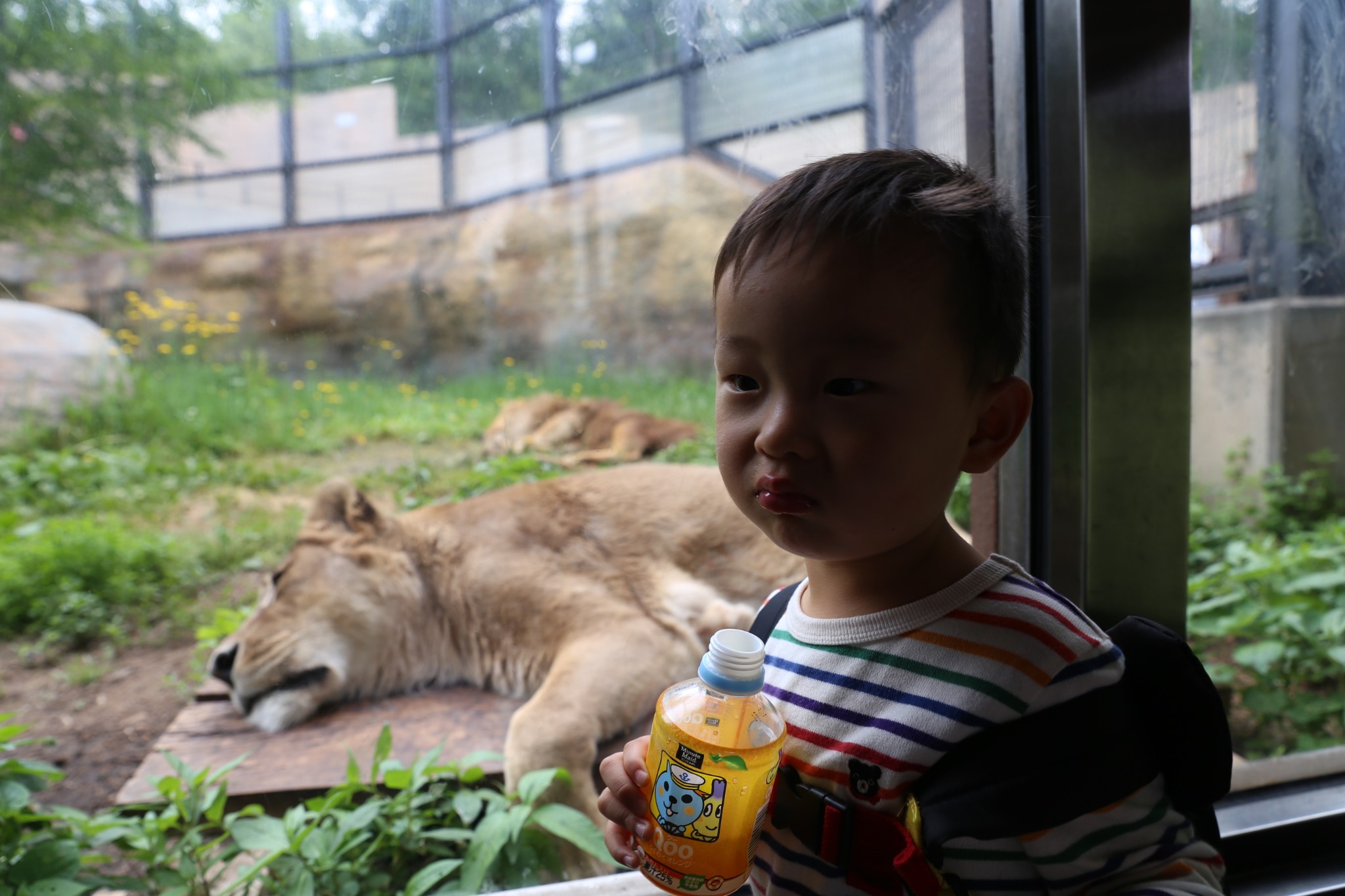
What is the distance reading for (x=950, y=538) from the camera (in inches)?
37.1

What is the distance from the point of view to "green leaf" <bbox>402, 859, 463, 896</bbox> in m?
1.46

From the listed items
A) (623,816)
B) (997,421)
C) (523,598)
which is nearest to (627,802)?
(623,816)

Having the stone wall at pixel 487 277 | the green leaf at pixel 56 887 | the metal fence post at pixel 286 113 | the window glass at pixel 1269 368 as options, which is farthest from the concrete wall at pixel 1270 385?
the green leaf at pixel 56 887

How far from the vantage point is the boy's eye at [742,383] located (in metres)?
0.88

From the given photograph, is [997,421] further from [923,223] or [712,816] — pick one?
[712,816]

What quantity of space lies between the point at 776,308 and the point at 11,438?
6.72 feet

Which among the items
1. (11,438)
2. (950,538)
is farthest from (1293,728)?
(11,438)

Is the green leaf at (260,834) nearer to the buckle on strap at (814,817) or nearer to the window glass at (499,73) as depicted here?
the buckle on strap at (814,817)

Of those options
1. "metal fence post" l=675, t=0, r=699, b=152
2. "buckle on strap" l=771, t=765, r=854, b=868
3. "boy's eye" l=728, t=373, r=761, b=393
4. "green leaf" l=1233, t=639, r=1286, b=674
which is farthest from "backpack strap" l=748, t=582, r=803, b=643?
"green leaf" l=1233, t=639, r=1286, b=674

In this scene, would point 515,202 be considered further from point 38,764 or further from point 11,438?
point 38,764

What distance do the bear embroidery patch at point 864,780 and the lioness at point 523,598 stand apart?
4.09 ft

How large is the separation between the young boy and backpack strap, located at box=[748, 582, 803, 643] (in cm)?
14

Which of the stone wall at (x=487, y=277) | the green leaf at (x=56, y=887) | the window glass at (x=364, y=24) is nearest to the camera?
the green leaf at (x=56, y=887)

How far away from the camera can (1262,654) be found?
2152 millimetres
